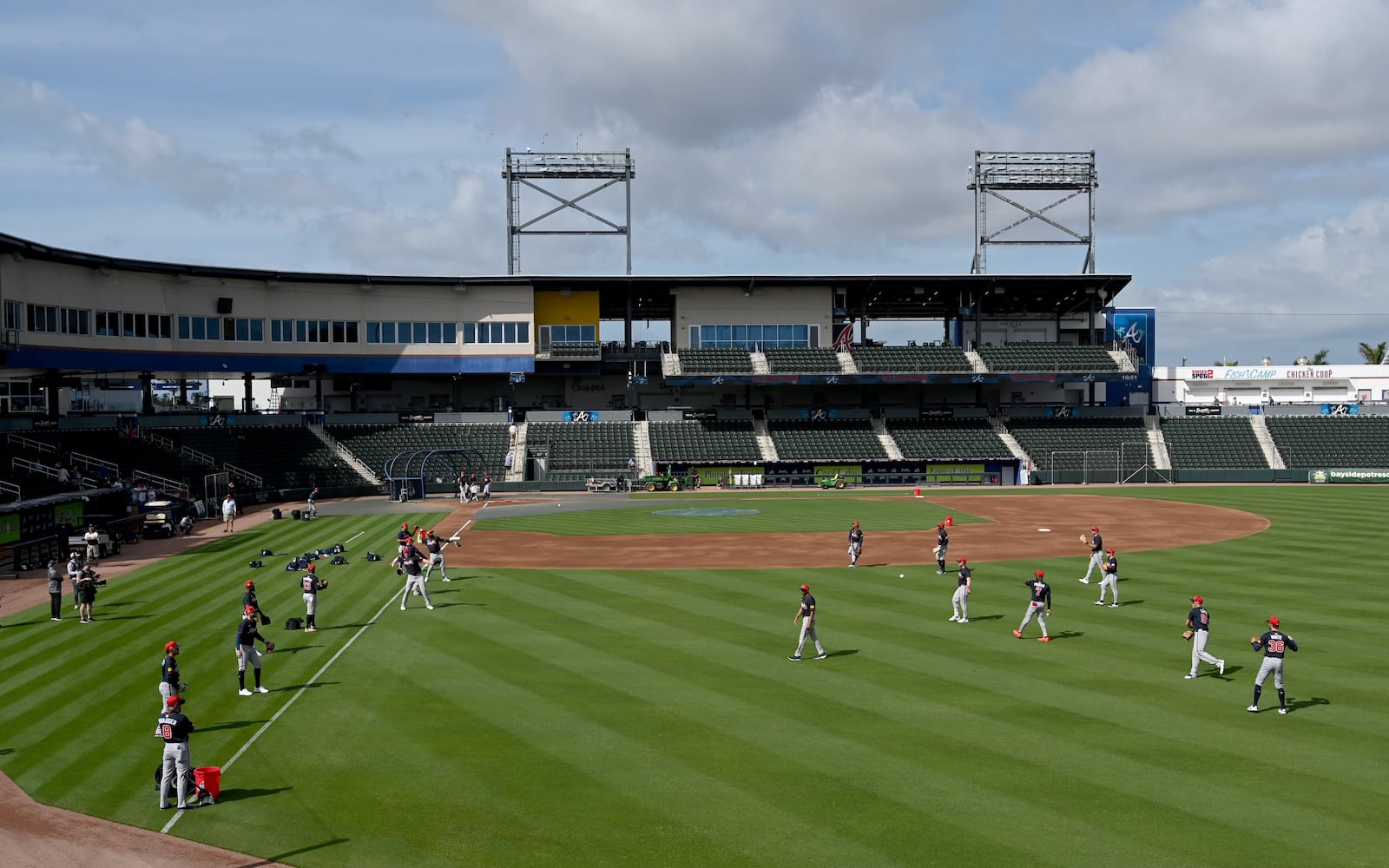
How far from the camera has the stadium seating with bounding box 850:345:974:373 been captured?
84938 mm

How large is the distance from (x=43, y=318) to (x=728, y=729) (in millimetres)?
61761

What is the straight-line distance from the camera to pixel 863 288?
8875 cm

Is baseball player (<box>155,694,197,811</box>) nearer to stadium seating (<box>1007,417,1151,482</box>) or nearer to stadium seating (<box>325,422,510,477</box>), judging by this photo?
stadium seating (<box>325,422,510,477</box>)

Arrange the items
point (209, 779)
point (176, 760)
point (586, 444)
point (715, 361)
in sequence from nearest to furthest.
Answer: point (176, 760), point (209, 779), point (586, 444), point (715, 361)

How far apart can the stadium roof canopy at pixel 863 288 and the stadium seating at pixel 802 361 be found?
617cm

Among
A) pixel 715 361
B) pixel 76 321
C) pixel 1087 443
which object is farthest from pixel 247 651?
pixel 1087 443

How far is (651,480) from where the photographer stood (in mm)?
75000

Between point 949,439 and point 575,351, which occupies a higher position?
point 575,351

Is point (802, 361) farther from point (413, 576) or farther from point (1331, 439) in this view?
point (413, 576)

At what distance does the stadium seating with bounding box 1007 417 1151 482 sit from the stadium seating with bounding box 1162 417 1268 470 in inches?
100

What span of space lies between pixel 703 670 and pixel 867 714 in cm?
446

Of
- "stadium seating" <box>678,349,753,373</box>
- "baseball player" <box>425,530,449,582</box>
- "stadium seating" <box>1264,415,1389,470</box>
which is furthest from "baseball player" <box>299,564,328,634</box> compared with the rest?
"stadium seating" <box>1264,415,1389,470</box>

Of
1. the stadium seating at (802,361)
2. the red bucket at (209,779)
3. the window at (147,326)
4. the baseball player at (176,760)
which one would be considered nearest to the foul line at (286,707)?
the baseball player at (176,760)

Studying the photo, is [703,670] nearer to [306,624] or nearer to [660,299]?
[306,624]
